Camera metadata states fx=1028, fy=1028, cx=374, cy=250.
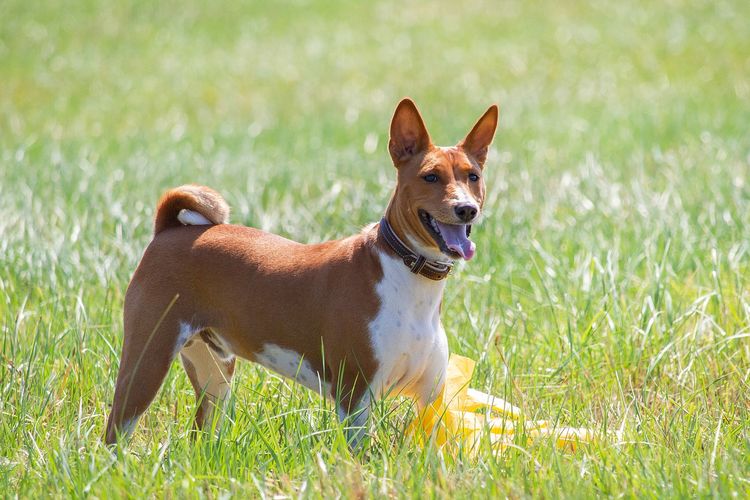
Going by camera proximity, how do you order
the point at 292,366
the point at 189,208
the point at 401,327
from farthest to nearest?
the point at 189,208
the point at 292,366
the point at 401,327

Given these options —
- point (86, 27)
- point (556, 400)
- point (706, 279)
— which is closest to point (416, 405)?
point (556, 400)

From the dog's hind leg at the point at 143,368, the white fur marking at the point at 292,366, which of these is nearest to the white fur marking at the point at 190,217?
the dog's hind leg at the point at 143,368

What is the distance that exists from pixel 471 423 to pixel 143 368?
129 cm

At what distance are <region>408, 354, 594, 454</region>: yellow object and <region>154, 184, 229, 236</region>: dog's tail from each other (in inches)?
46.6

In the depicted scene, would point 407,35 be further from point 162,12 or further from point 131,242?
point 131,242

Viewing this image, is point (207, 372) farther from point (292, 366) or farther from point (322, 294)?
point (322, 294)

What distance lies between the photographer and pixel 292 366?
3977mm

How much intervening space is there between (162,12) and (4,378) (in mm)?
18402

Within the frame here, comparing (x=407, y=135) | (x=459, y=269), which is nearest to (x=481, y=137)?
(x=407, y=135)

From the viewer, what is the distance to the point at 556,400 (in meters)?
4.55

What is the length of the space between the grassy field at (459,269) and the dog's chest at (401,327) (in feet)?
0.62

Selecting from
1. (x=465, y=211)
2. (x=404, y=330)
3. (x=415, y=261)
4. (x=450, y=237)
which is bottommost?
(x=404, y=330)

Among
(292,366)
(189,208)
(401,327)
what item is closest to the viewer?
(401,327)

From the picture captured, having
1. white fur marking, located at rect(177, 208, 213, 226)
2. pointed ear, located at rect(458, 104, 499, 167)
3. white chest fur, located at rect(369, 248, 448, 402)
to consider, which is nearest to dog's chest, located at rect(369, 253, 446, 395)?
white chest fur, located at rect(369, 248, 448, 402)
